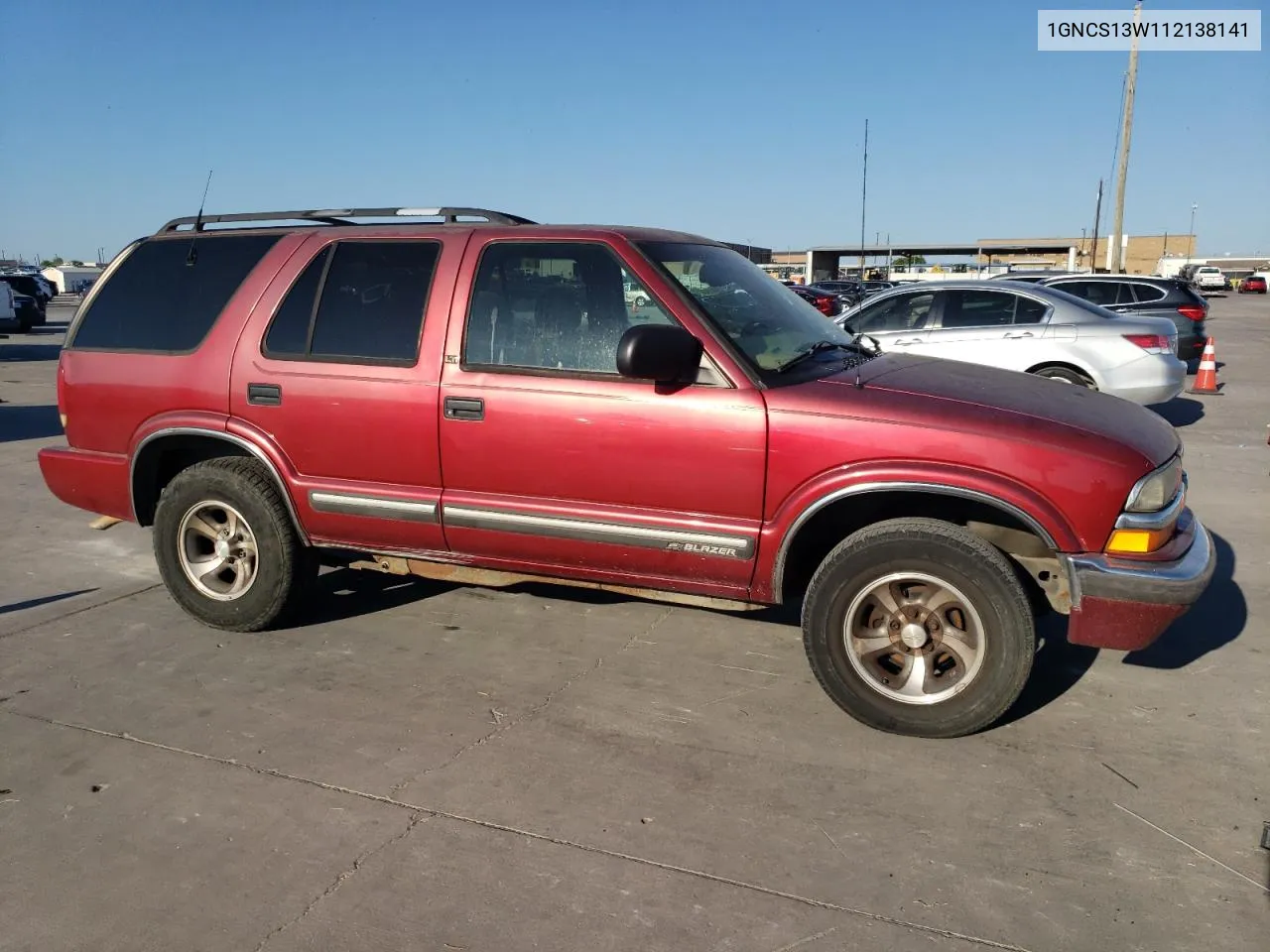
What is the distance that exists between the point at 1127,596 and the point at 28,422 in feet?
39.2

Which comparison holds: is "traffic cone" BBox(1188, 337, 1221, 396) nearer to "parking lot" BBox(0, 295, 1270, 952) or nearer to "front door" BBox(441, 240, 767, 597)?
"parking lot" BBox(0, 295, 1270, 952)

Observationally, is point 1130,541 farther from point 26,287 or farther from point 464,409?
point 26,287

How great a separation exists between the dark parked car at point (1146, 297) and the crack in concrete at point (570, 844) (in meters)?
13.6

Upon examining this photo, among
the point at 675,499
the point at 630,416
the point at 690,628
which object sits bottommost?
the point at 690,628

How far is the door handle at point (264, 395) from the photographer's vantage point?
4.57m

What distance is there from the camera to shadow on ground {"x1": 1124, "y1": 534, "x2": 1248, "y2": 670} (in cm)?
449

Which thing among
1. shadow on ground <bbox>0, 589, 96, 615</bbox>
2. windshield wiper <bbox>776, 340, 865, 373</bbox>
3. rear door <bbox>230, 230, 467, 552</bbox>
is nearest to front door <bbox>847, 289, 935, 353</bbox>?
windshield wiper <bbox>776, 340, 865, 373</bbox>

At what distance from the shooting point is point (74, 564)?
607cm

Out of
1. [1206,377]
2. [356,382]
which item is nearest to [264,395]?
[356,382]

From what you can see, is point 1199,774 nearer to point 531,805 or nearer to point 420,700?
point 531,805

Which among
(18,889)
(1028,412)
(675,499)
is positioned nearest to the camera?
(18,889)

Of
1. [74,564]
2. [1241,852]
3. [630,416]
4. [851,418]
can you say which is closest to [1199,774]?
[1241,852]

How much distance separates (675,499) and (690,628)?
45.6 inches

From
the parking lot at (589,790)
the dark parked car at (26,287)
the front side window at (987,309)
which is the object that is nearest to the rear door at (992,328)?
the front side window at (987,309)
